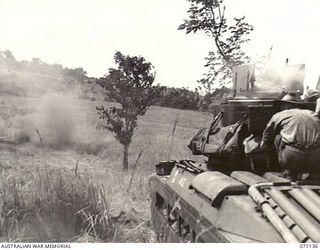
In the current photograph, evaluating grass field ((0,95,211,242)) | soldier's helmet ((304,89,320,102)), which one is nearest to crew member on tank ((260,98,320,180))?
soldier's helmet ((304,89,320,102))

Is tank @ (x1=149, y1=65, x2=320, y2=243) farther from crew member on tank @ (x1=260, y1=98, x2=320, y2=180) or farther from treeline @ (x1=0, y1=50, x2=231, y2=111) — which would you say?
treeline @ (x1=0, y1=50, x2=231, y2=111)

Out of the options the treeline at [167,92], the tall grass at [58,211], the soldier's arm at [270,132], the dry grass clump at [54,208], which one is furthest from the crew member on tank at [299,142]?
the treeline at [167,92]

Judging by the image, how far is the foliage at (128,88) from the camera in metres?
8.12

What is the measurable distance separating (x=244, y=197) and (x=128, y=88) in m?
5.52

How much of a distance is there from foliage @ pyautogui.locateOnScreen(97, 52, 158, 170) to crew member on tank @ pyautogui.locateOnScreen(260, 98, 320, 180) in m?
5.22

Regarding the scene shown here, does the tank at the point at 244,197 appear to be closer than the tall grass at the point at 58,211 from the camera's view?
Yes

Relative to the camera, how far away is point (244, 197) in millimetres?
2857

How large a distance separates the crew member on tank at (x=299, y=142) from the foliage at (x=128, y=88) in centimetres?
522

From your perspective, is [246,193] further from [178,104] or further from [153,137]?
[153,137]

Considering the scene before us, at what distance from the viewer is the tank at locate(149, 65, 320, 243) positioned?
7.80 feet

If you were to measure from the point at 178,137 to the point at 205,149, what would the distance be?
875 cm

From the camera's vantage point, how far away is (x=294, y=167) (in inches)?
116

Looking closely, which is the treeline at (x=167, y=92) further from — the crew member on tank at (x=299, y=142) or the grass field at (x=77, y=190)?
the crew member on tank at (x=299, y=142)

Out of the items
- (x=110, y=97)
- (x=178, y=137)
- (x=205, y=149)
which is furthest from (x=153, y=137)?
(x=205, y=149)
